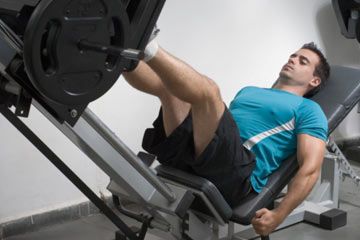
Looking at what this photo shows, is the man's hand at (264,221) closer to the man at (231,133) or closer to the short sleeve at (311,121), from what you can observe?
the man at (231,133)

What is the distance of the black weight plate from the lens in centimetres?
110

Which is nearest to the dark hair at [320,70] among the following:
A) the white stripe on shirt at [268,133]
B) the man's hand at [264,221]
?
the white stripe on shirt at [268,133]

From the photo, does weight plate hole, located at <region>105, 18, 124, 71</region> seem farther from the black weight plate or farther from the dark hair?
the dark hair

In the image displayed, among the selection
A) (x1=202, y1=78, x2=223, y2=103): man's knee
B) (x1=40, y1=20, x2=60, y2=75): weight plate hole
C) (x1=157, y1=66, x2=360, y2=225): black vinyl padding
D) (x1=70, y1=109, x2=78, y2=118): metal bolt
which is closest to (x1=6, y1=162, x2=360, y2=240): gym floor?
(x1=157, y1=66, x2=360, y2=225): black vinyl padding

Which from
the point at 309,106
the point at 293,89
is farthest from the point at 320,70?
the point at 309,106

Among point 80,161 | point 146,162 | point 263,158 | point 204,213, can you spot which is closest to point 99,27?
point 146,162

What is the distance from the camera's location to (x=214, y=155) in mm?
1844

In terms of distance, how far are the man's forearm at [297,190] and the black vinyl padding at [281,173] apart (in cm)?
7

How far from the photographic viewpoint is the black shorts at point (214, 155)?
1849 mm

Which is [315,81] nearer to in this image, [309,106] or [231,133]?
[309,106]

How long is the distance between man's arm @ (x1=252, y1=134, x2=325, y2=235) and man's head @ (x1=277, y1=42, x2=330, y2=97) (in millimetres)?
412

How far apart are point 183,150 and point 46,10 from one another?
0.92 metres

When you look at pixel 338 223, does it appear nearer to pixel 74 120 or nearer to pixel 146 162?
pixel 146 162

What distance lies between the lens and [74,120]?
126 cm
